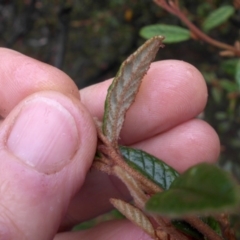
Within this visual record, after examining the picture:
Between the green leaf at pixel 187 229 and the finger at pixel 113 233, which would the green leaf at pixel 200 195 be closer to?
the green leaf at pixel 187 229

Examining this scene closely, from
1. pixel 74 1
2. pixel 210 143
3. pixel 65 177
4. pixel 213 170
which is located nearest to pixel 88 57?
pixel 74 1

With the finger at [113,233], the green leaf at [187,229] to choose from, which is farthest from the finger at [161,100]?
the green leaf at [187,229]

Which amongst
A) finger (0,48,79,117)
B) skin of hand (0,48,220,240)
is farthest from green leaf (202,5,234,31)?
finger (0,48,79,117)

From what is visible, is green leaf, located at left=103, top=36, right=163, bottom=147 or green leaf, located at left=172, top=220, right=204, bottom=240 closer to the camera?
green leaf, located at left=172, top=220, right=204, bottom=240

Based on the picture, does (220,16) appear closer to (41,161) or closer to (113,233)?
(113,233)

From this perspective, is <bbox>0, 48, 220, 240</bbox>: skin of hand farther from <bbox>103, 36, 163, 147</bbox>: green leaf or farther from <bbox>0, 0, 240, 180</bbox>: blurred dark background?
<bbox>0, 0, 240, 180</bbox>: blurred dark background

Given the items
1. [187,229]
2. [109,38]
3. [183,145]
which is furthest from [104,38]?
[187,229]
